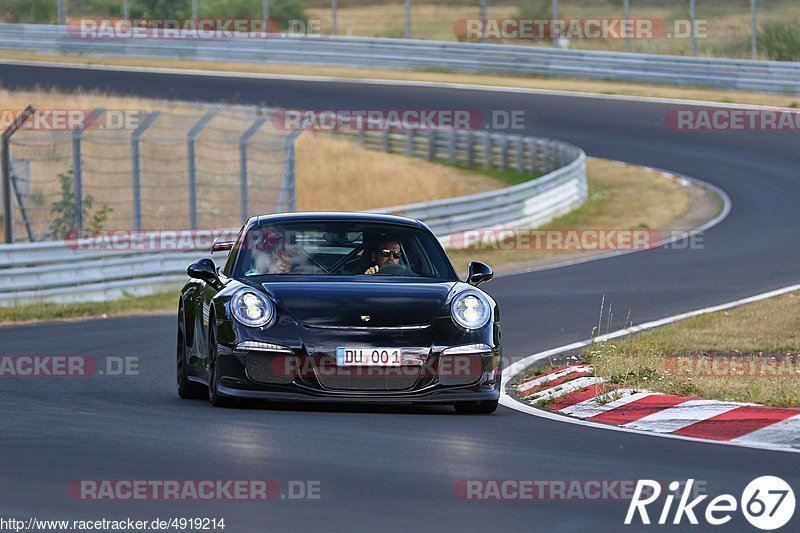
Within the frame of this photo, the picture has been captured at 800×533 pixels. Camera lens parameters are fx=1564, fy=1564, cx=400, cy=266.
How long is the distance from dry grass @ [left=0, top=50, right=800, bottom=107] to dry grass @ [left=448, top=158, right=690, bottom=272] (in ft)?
22.4

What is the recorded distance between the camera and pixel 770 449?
26.4 feet

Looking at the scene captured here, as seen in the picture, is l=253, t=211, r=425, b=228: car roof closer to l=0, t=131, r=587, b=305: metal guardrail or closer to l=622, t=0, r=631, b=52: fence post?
l=0, t=131, r=587, b=305: metal guardrail

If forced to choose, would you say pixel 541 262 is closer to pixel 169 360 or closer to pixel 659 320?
pixel 659 320

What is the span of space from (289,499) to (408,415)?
2.93 m

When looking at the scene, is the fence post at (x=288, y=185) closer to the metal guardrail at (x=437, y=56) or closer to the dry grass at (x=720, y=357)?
the dry grass at (x=720, y=357)

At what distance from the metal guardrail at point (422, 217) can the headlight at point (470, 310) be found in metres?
9.86

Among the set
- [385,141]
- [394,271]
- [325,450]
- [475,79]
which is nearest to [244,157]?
[394,271]

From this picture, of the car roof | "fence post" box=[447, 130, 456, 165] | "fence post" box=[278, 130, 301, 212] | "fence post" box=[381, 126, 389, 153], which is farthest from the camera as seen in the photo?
"fence post" box=[381, 126, 389, 153]

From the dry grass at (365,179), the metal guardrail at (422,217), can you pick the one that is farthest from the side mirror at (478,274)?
the dry grass at (365,179)

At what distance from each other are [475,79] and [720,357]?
31.5 m

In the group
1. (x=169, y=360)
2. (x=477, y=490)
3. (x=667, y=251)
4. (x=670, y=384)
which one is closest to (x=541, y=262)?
(x=667, y=251)

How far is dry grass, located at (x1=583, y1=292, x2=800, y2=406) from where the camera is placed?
10242 mm

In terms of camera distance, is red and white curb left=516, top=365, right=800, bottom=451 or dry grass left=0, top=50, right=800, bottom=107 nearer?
red and white curb left=516, top=365, right=800, bottom=451

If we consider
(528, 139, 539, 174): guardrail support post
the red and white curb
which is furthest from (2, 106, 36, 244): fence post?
(528, 139, 539, 174): guardrail support post
